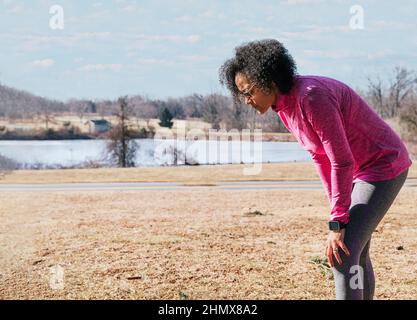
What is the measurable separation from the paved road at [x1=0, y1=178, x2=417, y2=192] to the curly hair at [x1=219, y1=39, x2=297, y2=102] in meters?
12.2

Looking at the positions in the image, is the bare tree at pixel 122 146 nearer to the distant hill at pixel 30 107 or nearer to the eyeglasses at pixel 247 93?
the distant hill at pixel 30 107

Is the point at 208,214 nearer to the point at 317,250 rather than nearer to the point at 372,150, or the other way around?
the point at 317,250

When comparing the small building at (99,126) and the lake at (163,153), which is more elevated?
the small building at (99,126)

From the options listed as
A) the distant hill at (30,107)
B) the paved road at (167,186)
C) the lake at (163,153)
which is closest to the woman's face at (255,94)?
the paved road at (167,186)

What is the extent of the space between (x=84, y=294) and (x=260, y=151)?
22.1 metres

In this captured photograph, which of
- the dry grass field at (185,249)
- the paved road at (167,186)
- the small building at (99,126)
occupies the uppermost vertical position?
the small building at (99,126)

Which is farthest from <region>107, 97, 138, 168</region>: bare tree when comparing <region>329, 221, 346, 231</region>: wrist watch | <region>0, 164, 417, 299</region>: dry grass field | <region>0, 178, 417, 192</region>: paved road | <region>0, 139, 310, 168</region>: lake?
<region>329, 221, 346, 231</region>: wrist watch

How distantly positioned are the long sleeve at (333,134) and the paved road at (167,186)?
480 inches

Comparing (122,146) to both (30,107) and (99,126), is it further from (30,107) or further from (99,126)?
(99,126)

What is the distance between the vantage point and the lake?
85.2 feet

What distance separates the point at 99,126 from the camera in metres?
34.8

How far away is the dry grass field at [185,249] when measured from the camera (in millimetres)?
4555
